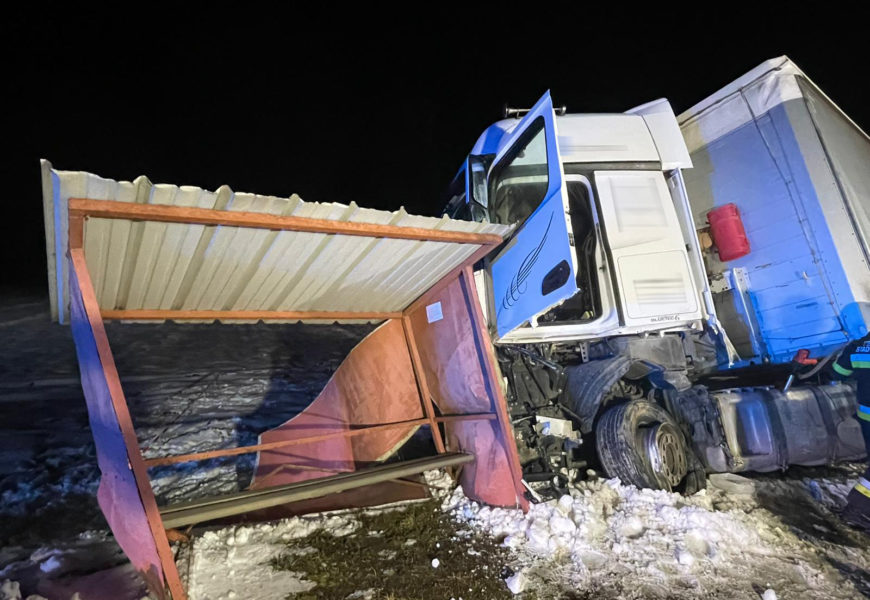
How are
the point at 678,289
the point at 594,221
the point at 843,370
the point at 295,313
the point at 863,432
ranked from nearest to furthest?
1. the point at 863,432
2. the point at 843,370
3. the point at 678,289
4. the point at 295,313
5. the point at 594,221

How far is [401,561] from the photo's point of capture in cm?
296

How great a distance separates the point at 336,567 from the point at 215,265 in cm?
213

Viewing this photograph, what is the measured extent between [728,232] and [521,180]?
7.10ft

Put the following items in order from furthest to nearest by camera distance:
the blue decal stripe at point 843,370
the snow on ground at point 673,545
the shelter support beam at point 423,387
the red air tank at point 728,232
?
the red air tank at point 728,232 → the shelter support beam at point 423,387 → the blue decal stripe at point 843,370 → the snow on ground at point 673,545

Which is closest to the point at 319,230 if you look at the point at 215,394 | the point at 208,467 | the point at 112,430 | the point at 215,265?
the point at 215,265

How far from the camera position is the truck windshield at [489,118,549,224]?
13.3 ft

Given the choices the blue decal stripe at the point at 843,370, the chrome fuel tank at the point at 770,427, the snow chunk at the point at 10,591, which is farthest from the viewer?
→ the chrome fuel tank at the point at 770,427

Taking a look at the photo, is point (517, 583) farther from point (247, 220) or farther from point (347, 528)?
point (247, 220)

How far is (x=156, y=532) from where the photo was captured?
2221mm

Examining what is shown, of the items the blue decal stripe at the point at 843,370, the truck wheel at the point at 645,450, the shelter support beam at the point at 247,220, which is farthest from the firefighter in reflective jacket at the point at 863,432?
the shelter support beam at the point at 247,220

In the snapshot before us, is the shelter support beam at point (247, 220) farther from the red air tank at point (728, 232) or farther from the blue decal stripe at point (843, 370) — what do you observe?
the blue decal stripe at point (843, 370)

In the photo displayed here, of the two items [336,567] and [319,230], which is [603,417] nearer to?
[336,567]

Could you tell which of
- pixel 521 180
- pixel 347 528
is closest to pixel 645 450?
pixel 347 528

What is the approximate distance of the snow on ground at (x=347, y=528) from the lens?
8.89 ft
